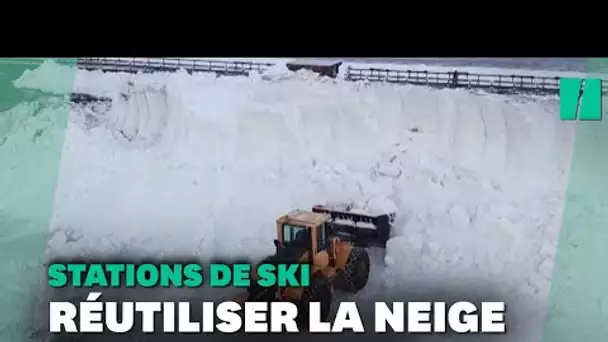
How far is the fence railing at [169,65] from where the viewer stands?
212 centimetres

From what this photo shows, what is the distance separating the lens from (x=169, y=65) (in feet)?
7.02

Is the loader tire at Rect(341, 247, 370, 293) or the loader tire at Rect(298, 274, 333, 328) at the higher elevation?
the loader tire at Rect(341, 247, 370, 293)

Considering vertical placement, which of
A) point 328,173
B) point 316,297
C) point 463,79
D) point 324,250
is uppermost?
point 463,79

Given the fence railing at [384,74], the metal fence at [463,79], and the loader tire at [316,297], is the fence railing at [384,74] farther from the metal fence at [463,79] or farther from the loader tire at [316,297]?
the loader tire at [316,297]

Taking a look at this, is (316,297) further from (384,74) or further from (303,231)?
(384,74)

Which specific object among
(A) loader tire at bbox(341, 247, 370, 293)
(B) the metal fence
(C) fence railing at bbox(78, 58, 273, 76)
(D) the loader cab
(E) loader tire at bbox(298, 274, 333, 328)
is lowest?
(E) loader tire at bbox(298, 274, 333, 328)

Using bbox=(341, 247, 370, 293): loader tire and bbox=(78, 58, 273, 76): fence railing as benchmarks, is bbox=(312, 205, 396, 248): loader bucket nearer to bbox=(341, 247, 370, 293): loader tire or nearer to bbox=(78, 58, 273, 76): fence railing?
bbox=(341, 247, 370, 293): loader tire

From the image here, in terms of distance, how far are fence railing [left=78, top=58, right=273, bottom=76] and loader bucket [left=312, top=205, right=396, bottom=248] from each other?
1.54 feet

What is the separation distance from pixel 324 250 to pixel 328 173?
0.22m

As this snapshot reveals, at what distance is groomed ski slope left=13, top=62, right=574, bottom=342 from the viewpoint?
2.10m

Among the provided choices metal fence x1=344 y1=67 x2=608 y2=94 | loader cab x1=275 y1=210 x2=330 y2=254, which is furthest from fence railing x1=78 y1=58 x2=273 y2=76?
loader cab x1=275 y1=210 x2=330 y2=254

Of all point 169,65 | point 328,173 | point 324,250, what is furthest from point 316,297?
point 169,65
